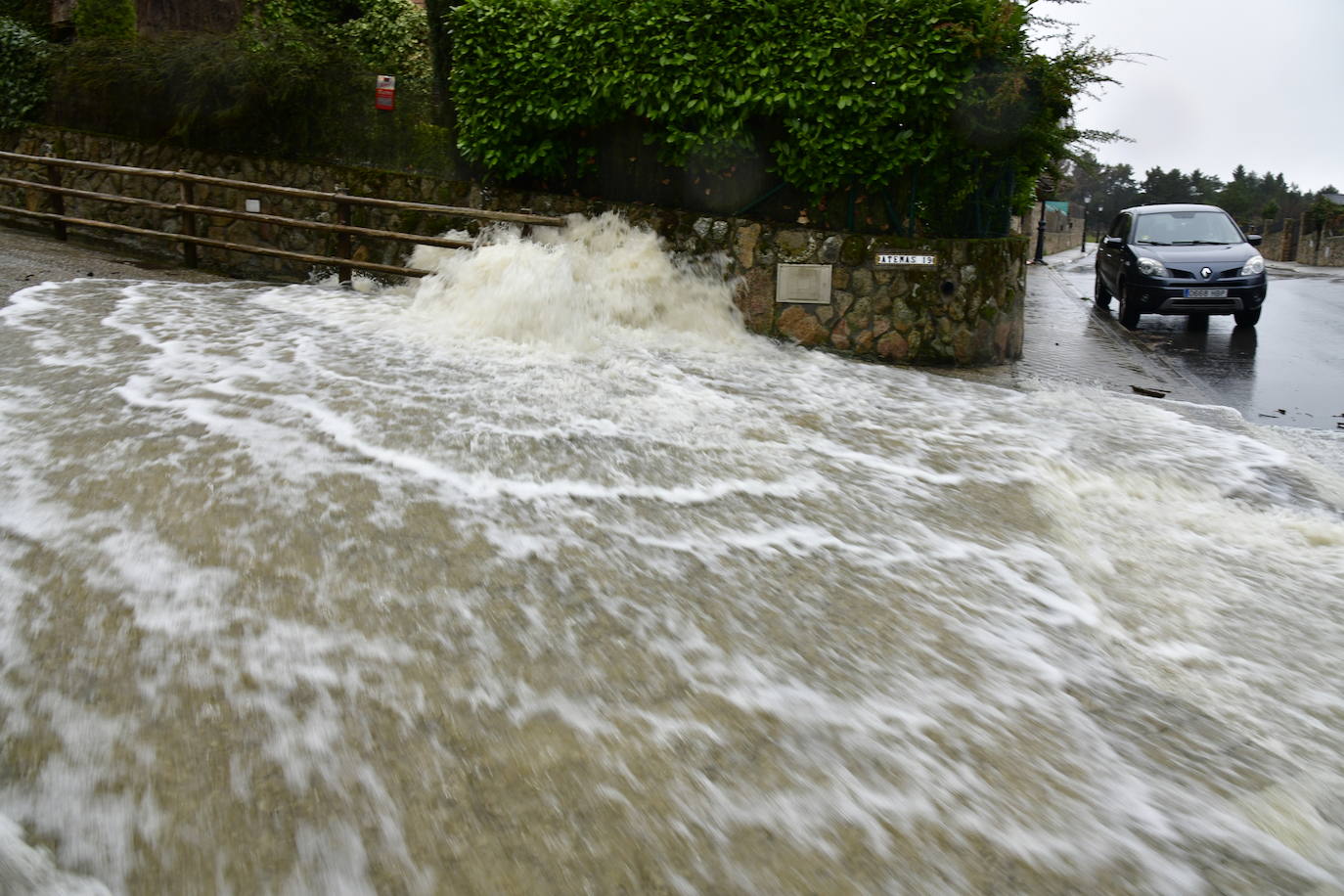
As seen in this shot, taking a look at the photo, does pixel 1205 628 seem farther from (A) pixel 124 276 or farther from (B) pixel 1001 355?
(A) pixel 124 276

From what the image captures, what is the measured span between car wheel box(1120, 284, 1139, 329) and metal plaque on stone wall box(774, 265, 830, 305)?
6176 millimetres

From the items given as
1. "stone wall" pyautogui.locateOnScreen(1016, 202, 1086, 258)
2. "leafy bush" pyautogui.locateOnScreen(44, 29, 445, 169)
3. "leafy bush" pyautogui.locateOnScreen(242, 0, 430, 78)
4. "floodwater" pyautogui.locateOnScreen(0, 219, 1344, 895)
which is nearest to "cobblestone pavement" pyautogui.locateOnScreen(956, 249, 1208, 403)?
"floodwater" pyautogui.locateOnScreen(0, 219, 1344, 895)

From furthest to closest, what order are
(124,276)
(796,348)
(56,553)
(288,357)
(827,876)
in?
(124,276), (796,348), (288,357), (56,553), (827,876)

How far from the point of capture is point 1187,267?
13438 mm

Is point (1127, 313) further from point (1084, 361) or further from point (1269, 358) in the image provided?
point (1084, 361)

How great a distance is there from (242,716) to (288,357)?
5.26 metres

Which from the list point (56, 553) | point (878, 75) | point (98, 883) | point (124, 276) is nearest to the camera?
point (98, 883)

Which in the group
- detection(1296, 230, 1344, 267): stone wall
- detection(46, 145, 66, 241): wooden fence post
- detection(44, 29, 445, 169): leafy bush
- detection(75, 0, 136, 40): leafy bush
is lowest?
detection(46, 145, 66, 241): wooden fence post

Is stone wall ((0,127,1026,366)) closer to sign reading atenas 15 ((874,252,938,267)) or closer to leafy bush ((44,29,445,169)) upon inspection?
sign reading atenas 15 ((874,252,938,267))

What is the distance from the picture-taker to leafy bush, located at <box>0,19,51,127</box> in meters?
14.7

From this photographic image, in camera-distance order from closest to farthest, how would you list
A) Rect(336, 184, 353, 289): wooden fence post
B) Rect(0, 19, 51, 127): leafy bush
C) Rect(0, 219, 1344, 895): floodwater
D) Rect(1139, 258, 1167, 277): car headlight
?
Rect(0, 219, 1344, 895): floodwater → Rect(336, 184, 353, 289): wooden fence post → Rect(1139, 258, 1167, 277): car headlight → Rect(0, 19, 51, 127): leafy bush

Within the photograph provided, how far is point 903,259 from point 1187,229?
7.27 m

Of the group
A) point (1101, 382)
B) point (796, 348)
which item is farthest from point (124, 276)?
point (1101, 382)

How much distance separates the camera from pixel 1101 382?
9.62 m
